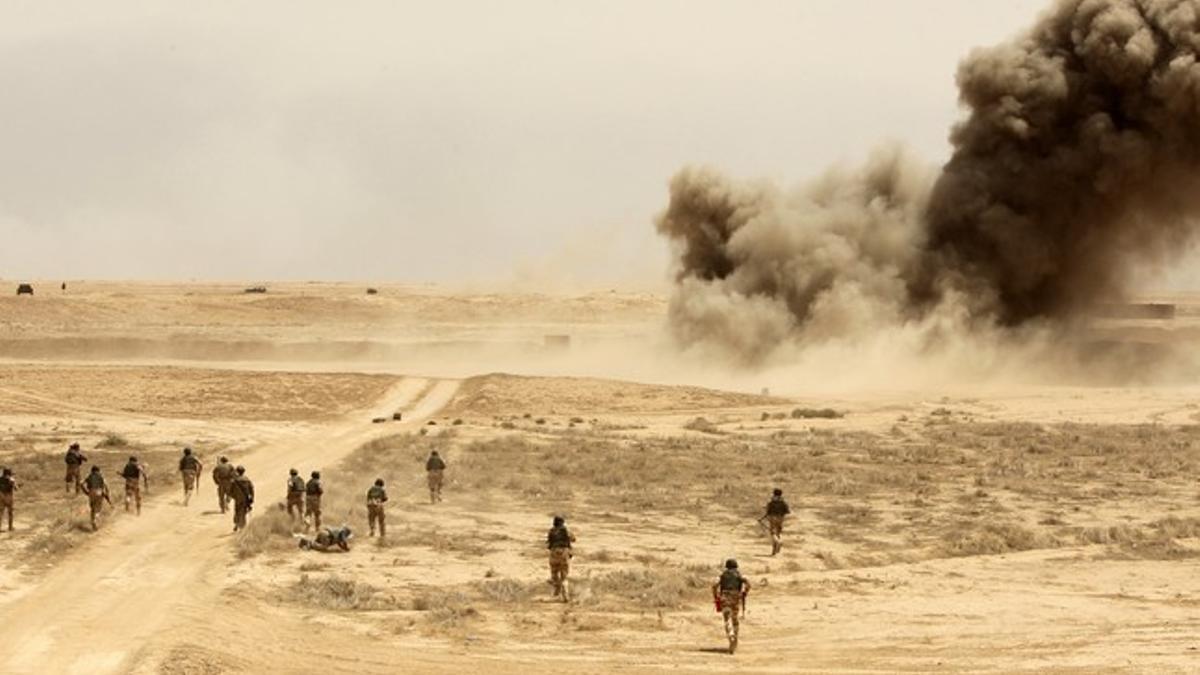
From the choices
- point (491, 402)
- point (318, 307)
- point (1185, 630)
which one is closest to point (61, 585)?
point (1185, 630)

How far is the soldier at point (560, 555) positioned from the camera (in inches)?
877

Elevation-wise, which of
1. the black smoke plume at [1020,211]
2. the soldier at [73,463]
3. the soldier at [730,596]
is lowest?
the soldier at [730,596]

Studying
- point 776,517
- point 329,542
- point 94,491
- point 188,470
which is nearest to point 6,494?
point 94,491

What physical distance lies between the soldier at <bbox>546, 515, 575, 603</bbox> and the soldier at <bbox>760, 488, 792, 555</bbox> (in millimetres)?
5175

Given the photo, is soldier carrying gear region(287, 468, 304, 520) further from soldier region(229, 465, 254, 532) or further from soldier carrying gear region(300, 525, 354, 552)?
soldier carrying gear region(300, 525, 354, 552)

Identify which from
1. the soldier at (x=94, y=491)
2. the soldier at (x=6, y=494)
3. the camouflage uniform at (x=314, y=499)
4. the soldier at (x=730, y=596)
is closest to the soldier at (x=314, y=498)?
the camouflage uniform at (x=314, y=499)

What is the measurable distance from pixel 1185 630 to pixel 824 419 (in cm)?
3012

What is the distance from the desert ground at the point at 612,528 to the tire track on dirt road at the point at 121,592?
0.08 metres

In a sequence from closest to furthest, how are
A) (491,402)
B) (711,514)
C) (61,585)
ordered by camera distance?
(61,585) < (711,514) < (491,402)

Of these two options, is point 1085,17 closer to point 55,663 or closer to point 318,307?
point 55,663

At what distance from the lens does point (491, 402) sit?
54.5 metres

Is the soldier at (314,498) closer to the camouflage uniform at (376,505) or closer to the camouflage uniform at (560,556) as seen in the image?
the camouflage uniform at (376,505)

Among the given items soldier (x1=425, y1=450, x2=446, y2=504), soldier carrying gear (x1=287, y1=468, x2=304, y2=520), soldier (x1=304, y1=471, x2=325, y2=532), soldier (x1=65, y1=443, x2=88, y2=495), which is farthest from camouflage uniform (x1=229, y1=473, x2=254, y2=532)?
soldier (x1=65, y1=443, x2=88, y2=495)

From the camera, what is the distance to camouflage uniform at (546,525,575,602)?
22.3 meters
